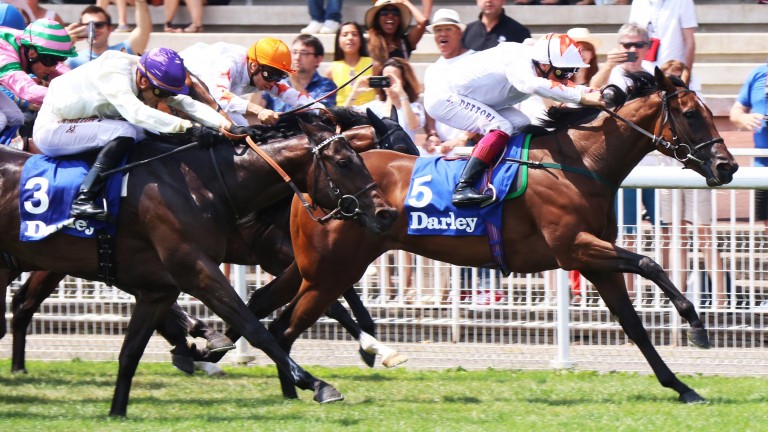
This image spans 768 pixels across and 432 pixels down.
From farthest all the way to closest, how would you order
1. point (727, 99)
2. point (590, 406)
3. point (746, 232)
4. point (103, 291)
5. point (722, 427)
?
point (727, 99), point (103, 291), point (746, 232), point (590, 406), point (722, 427)

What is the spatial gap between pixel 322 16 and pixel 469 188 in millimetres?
5992

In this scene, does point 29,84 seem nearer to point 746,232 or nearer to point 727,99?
point 746,232

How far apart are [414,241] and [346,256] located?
0.41 meters

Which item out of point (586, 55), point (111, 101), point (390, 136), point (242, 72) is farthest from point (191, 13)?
point (111, 101)

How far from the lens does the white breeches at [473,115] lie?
330 inches

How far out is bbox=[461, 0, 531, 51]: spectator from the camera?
10508mm

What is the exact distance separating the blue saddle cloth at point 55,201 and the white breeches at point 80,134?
4.1 inches

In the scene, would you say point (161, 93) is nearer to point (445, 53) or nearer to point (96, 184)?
point (96, 184)

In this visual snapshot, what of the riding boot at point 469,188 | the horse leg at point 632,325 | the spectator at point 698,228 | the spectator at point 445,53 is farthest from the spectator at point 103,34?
the spectator at point 698,228

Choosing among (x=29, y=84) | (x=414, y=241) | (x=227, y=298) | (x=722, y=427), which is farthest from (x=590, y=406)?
(x=29, y=84)

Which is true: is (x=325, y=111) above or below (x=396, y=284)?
above

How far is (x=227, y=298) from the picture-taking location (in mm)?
6980

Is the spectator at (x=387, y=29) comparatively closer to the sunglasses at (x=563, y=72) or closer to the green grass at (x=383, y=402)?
the sunglasses at (x=563, y=72)

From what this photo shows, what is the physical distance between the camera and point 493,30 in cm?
1058
